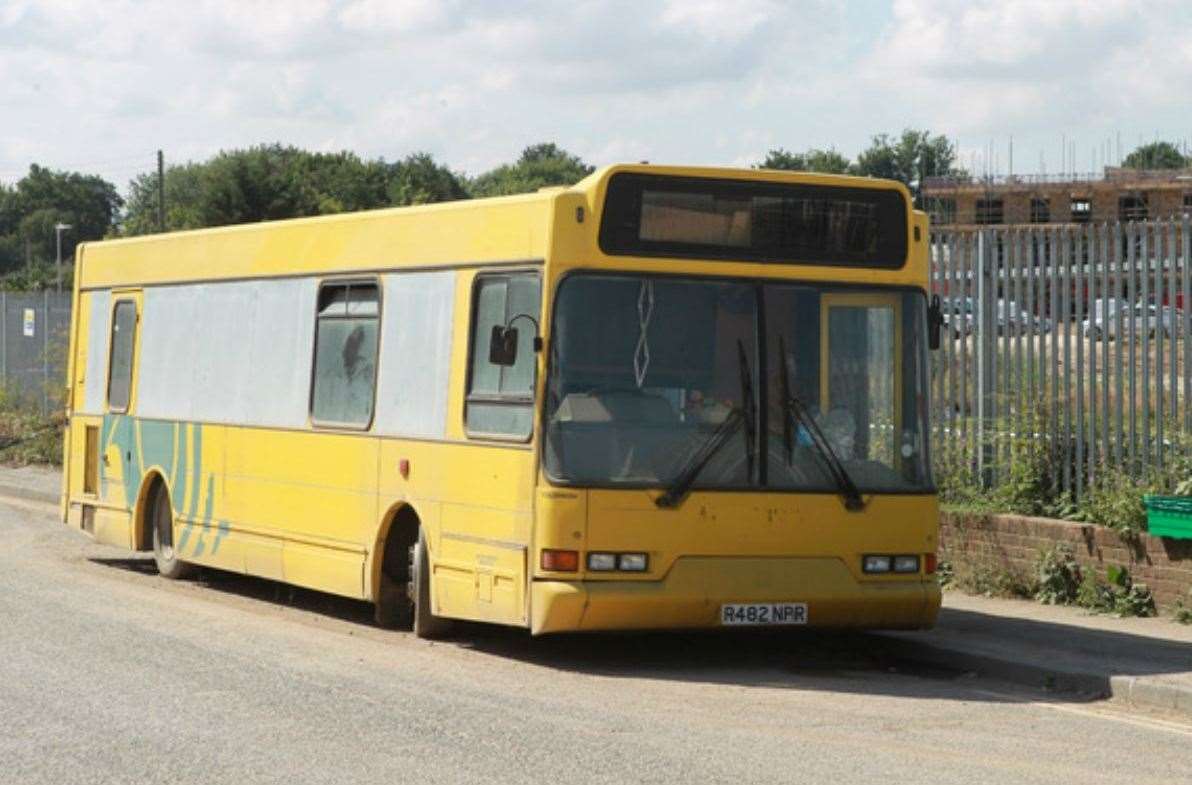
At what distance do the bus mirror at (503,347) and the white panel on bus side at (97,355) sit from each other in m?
8.63

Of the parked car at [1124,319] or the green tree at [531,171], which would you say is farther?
the green tree at [531,171]

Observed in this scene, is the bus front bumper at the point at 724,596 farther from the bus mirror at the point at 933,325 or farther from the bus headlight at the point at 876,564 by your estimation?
the bus mirror at the point at 933,325

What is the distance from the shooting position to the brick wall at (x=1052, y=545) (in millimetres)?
15992

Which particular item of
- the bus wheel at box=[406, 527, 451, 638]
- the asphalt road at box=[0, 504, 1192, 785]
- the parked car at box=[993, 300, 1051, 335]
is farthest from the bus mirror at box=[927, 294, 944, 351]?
the parked car at box=[993, 300, 1051, 335]

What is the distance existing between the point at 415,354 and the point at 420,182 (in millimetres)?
119017

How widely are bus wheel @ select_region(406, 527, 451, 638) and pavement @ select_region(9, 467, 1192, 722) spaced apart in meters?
2.94

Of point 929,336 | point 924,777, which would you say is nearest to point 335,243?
point 929,336

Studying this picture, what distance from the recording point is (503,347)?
523 inches

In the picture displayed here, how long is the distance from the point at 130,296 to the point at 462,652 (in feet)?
25.0

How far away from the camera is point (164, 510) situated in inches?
781

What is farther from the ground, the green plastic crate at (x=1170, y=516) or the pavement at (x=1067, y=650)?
the green plastic crate at (x=1170, y=516)

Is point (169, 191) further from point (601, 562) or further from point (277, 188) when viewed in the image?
point (601, 562)

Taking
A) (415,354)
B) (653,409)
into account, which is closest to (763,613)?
(653,409)

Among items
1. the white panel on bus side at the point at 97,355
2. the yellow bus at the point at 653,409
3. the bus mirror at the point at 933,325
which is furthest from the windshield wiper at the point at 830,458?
the white panel on bus side at the point at 97,355
